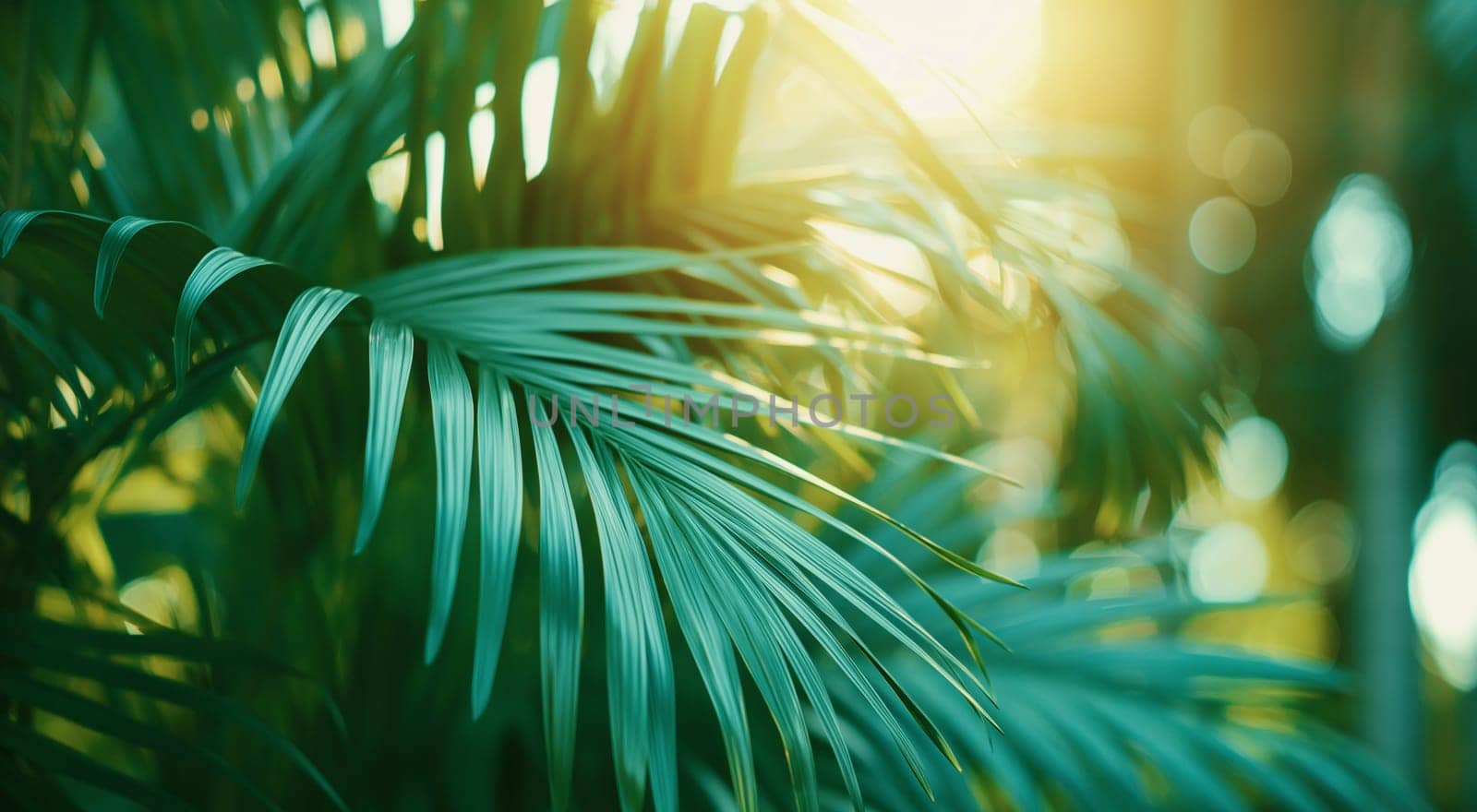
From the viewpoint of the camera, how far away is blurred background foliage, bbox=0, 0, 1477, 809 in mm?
442

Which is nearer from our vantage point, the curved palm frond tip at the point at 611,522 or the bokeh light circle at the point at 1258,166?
the curved palm frond tip at the point at 611,522

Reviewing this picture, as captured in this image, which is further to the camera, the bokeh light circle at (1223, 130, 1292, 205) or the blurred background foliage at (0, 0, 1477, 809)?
the bokeh light circle at (1223, 130, 1292, 205)

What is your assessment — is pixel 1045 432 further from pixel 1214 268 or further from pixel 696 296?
pixel 696 296

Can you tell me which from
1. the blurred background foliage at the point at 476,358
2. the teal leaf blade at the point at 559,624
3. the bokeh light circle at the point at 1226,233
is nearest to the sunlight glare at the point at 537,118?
the blurred background foliage at the point at 476,358

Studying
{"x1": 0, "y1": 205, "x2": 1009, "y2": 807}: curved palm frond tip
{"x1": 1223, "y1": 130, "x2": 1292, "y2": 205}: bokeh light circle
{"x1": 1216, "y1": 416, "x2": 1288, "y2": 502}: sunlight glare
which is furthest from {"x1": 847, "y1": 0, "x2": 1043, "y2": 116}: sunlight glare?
{"x1": 1216, "y1": 416, "x2": 1288, "y2": 502}: sunlight glare

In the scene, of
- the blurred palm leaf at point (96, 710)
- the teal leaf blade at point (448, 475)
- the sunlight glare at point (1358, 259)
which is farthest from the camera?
the sunlight glare at point (1358, 259)

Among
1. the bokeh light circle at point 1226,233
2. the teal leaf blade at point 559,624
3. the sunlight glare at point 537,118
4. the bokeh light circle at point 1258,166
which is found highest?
the bokeh light circle at point 1258,166

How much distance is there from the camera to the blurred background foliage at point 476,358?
44 cm

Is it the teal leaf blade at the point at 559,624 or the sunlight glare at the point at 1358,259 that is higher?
the sunlight glare at the point at 1358,259

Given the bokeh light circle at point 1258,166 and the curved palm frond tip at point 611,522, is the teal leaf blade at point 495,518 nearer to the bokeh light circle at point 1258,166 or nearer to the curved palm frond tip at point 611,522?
the curved palm frond tip at point 611,522

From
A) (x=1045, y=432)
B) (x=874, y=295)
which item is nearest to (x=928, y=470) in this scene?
(x=874, y=295)

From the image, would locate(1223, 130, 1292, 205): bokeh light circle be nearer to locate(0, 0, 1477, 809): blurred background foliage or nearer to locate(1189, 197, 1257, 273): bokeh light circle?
locate(1189, 197, 1257, 273): bokeh light circle

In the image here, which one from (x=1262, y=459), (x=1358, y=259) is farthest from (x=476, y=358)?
(x=1262, y=459)

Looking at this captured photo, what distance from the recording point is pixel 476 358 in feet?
1.22
